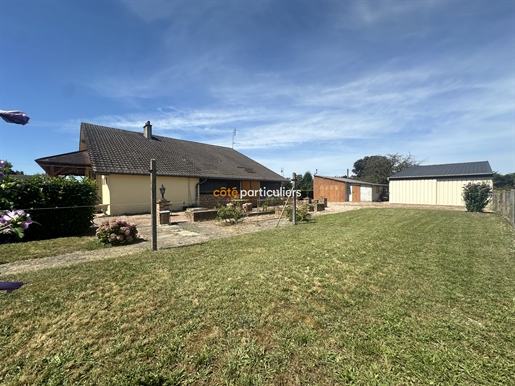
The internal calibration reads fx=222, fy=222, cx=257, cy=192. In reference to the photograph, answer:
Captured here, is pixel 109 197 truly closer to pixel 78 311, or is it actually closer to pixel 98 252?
pixel 98 252

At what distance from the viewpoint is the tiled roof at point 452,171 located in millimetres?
19741

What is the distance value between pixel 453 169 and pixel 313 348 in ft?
90.3

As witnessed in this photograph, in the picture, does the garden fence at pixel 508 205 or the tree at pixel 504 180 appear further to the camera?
the tree at pixel 504 180

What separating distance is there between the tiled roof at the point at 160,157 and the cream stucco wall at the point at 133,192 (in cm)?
51

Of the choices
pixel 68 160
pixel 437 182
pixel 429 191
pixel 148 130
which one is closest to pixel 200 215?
pixel 68 160

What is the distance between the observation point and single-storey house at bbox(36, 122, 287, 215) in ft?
39.2

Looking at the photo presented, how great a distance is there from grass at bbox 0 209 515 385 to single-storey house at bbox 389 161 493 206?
20784mm

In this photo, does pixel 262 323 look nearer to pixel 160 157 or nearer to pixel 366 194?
pixel 160 157

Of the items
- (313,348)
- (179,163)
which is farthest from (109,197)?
(313,348)

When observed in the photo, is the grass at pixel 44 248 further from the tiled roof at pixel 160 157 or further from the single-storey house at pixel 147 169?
the tiled roof at pixel 160 157

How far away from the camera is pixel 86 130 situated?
1402 centimetres

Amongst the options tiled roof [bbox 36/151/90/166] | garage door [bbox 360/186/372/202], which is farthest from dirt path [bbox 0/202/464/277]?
garage door [bbox 360/186/372/202]

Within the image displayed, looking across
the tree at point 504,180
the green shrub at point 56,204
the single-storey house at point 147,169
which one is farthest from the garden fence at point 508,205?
the tree at point 504,180

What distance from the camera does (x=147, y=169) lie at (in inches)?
527
